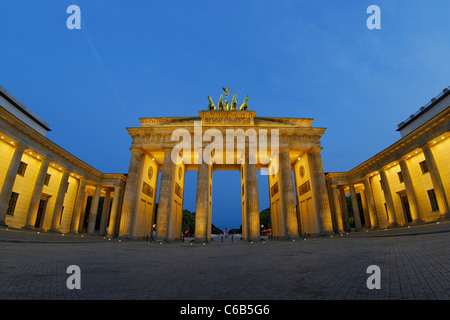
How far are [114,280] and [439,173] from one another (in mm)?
33239

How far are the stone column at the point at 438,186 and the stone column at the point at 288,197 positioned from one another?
14.5 metres

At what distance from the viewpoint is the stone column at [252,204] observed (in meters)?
25.6

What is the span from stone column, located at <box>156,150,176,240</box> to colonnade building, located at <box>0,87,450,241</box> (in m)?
0.13

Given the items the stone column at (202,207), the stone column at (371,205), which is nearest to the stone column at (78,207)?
the stone column at (202,207)

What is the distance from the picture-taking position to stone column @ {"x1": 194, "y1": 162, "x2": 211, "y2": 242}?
25844mm

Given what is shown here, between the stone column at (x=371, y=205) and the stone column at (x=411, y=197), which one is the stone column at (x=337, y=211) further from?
the stone column at (x=411, y=197)

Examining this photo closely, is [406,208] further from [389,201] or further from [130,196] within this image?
[130,196]

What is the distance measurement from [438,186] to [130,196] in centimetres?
3560

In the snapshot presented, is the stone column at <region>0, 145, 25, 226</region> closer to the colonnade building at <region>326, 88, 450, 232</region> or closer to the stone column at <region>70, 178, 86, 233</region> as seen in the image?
the stone column at <region>70, 178, 86, 233</region>

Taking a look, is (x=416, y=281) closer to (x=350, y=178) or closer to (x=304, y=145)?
(x=304, y=145)

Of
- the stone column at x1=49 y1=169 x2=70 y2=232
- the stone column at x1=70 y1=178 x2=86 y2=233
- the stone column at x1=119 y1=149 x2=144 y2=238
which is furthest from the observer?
the stone column at x1=70 y1=178 x2=86 y2=233

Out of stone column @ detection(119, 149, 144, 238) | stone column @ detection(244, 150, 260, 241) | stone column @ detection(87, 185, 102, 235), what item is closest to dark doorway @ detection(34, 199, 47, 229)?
stone column @ detection(87, 185, 102, 235)

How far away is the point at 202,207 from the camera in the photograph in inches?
1053

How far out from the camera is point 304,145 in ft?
96.9
